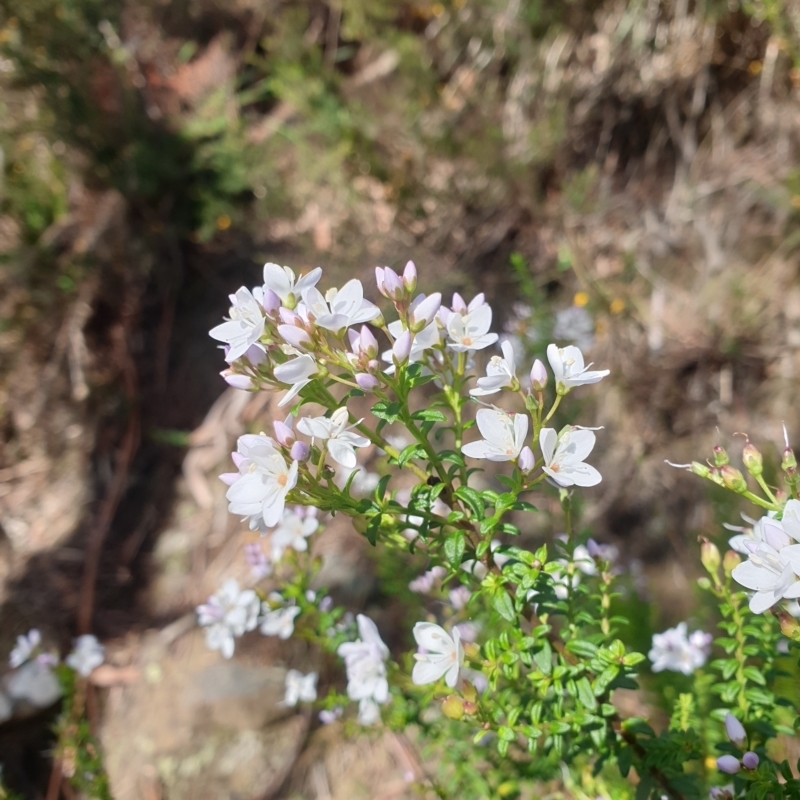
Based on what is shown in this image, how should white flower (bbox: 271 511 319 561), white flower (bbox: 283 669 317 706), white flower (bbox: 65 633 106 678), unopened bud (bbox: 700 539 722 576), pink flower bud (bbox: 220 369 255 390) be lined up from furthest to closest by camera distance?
white flower (bbox: 65 633 106 678) → white flower (bbox: 283 669 317 706) → white flower (bbox: 271 511 319 561) → unopened bud (bbox: 700 539 722 576) → pink flower bud (bbox: 220 369 255 390)

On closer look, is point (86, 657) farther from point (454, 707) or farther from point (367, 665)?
point (454, 707)

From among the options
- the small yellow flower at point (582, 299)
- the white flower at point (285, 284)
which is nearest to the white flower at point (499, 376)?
the white flower at point (285, 284)

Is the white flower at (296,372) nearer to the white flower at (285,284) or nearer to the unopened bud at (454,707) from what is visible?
the white flower at (285,284)

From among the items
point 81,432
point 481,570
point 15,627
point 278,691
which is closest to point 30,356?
point 81,432

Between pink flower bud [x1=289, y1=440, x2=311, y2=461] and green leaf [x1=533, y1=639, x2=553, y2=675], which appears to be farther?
green leaf [x1=533, y1=639, x2=553, y2=675]

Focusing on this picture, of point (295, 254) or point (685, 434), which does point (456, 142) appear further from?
point (685, 434)

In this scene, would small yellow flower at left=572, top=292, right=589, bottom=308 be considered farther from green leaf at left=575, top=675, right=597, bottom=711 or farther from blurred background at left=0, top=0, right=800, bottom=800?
green leaf at left=575, top=675, right=597, bottom=711

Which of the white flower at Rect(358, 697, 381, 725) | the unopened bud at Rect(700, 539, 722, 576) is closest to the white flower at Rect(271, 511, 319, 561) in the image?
the white flower at Rect(358, 697, 381, 725)
